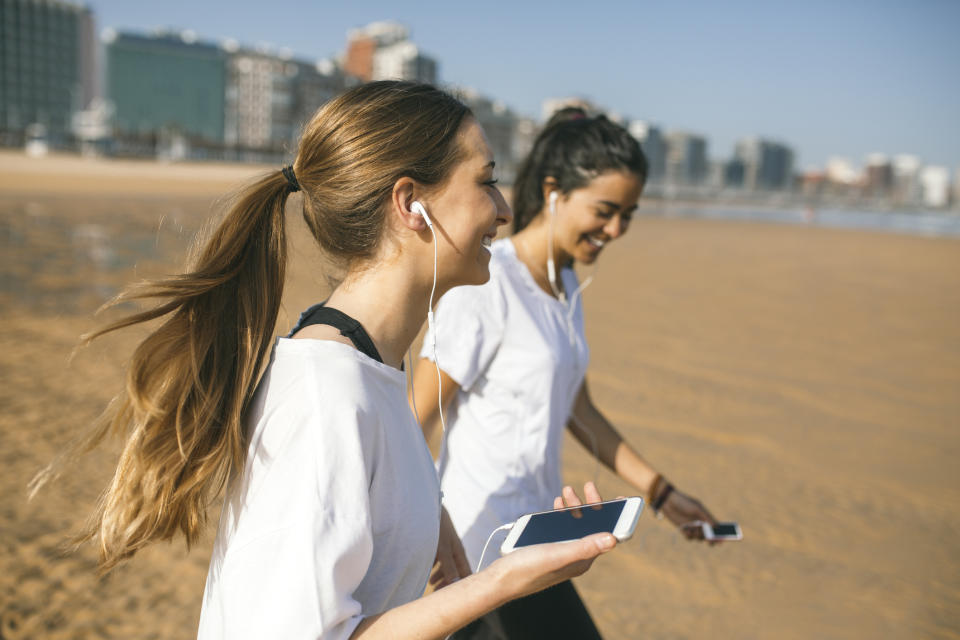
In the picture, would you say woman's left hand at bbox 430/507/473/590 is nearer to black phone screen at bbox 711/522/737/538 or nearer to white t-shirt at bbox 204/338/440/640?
white t-shirt at bbox 204/338/440/640

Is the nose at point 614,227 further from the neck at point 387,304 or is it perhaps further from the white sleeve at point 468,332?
the neck at point 387,304

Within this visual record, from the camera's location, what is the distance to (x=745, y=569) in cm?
407

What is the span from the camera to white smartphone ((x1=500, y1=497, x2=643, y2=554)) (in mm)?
1227

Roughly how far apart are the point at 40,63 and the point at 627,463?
13007cm

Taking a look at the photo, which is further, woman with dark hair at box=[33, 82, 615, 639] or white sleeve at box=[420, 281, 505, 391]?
white sleeve at box=[420, 281, 505, 391]

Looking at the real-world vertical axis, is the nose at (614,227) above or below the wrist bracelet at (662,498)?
above

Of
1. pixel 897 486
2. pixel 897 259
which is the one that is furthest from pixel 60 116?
pixel 897 486

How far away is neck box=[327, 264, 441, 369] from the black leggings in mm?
758

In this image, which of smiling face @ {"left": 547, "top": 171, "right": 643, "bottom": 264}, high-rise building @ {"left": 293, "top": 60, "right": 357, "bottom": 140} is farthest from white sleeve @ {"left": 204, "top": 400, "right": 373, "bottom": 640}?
high-rise building @ {"left": 293, "top": 60, "right": 357, "bottom": 140}

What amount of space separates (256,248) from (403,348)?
34 centimetres

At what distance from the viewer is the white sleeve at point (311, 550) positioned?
1.01 metres

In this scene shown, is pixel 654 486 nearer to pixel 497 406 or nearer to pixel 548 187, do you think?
pixel 497 406

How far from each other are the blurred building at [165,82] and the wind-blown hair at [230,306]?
11754 cm

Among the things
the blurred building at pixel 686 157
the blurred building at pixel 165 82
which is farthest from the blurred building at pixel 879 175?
the blurred building at pixel 165 82
